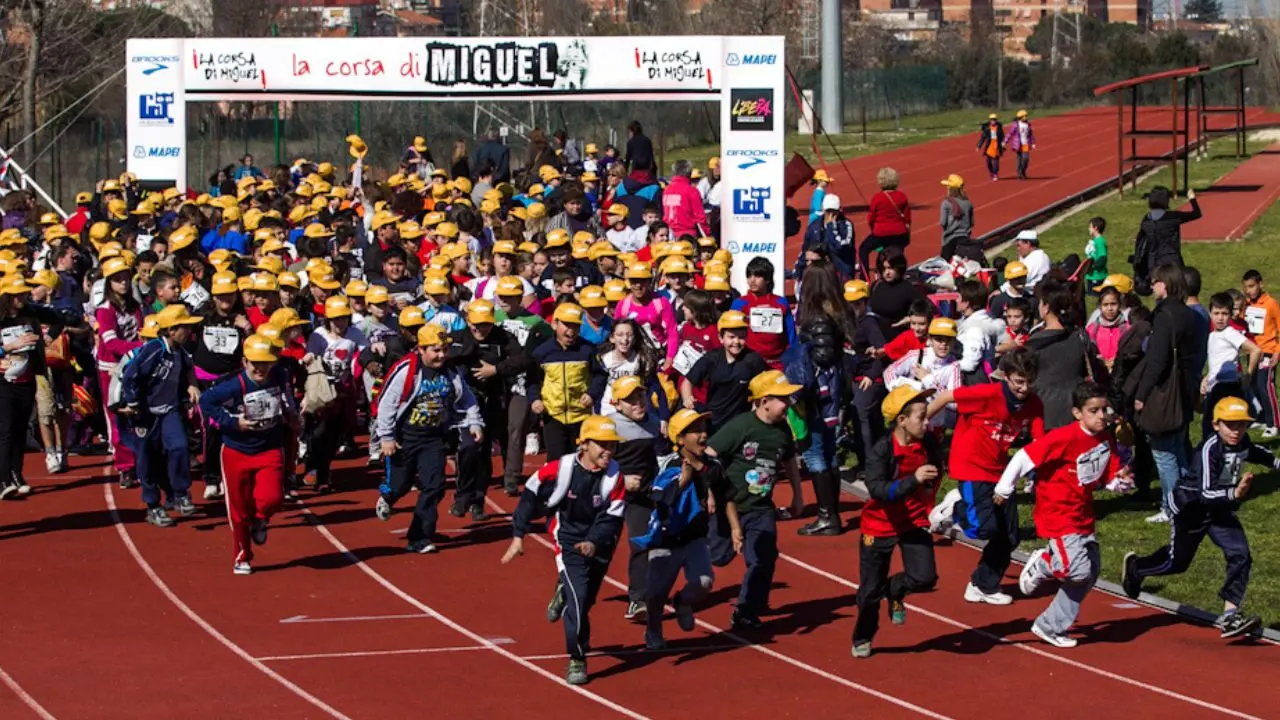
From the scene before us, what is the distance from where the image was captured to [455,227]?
71.3 ft

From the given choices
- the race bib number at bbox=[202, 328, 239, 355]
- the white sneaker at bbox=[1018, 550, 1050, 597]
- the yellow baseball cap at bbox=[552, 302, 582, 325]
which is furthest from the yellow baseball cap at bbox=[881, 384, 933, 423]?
the race bib number at bbox=[202, 328, 239, 355]

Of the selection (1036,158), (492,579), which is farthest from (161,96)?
(1036,158)

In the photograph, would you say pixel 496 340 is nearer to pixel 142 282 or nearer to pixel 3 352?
pixel 3 352

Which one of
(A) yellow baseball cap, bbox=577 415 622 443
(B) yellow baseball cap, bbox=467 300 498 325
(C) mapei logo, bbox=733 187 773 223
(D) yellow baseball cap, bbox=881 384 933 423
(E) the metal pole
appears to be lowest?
(A) yellow baseball cap, bbox=577 415 622 443

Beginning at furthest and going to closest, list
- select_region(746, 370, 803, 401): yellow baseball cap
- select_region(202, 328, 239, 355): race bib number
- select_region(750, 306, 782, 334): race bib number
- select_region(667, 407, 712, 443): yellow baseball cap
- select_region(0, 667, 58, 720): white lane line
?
select_region(750, 306, 782, 334): race bib number → select_region(202, 328, 239, 355): race bib number → select_region(746, 370, 803, 401): yellow baseball cap → select_region(667, 407, 712, 443): yellow baseball cap → select_region(0, 667, 58, 720): white lane line

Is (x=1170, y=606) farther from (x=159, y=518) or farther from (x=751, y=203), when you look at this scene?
(x=751, y=203)

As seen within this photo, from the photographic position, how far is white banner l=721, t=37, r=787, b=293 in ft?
81.8

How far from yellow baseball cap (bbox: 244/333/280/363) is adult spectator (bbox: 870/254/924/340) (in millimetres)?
5579

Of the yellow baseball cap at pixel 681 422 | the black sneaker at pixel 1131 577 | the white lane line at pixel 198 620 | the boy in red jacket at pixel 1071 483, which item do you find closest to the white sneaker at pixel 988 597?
the black sneaker at pixel 1131 577

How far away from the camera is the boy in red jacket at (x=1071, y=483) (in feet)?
41.3

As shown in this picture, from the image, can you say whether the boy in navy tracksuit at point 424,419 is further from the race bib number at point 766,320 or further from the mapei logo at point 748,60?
the mapei logo at point 748,60

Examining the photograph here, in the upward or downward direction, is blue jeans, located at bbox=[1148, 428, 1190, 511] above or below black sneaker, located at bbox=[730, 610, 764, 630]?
above

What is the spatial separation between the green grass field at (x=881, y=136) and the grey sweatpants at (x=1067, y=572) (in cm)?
3340

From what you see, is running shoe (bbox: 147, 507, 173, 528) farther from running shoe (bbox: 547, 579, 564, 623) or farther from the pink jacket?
the pink jacket
